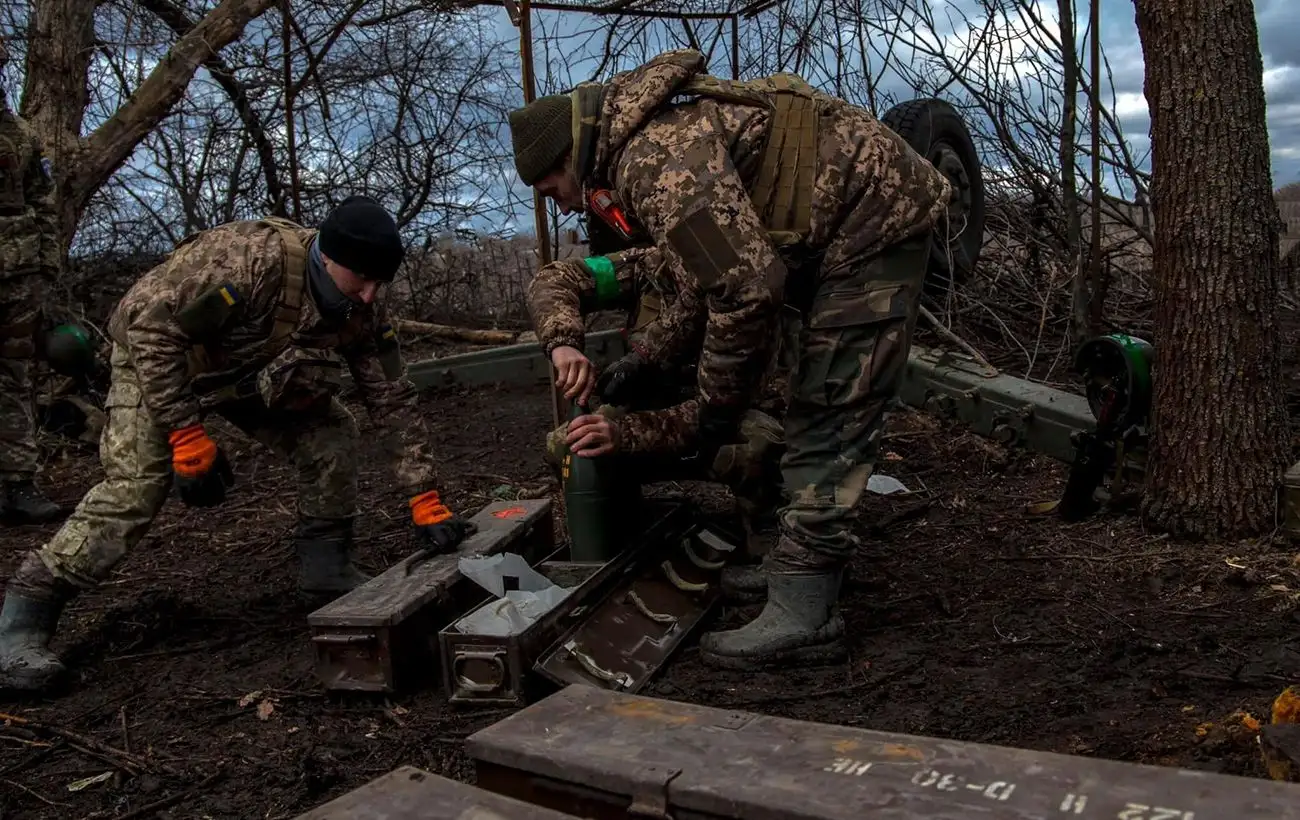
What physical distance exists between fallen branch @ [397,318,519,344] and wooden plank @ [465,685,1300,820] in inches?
263

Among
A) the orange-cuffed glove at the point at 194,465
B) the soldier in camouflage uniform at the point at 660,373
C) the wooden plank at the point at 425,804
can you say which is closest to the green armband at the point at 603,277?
the soldier in camouflage uniform at the point at 660,373

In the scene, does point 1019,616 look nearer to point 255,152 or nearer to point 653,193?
point 653,193

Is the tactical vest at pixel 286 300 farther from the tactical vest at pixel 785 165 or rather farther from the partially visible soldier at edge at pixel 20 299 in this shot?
the partially visible soldier at edge at pixel 20 299

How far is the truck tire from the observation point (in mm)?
6832

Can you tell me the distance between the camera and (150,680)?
3.68 m

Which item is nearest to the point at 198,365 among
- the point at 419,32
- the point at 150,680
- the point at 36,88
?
the point at 150,680

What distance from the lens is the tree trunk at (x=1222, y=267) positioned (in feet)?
12.8

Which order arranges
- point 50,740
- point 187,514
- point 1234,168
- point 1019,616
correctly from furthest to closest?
point 187,514 → point 1234,168 → point 1019,616 → point 50,740

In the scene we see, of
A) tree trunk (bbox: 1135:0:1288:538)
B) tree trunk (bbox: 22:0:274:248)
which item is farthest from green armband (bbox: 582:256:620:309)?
tree trunk (bbox: 22:0:274:248)

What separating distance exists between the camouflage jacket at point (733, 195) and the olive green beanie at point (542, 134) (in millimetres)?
105

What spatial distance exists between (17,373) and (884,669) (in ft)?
16.3

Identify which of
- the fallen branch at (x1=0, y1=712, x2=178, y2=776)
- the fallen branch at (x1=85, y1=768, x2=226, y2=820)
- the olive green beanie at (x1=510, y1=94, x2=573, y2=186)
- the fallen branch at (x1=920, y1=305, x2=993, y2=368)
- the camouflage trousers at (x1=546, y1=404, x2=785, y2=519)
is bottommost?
the fallen branch at (x1=85, y1=768, x2=226, y2=820)

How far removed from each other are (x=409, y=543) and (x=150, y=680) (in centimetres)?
146

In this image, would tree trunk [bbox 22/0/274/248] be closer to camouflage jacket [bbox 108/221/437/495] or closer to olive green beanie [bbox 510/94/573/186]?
camouflage jacket [bbox 108/221/437/495]
